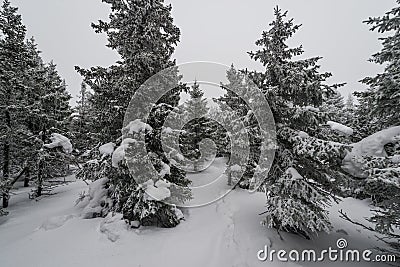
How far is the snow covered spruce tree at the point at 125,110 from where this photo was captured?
30.2ft

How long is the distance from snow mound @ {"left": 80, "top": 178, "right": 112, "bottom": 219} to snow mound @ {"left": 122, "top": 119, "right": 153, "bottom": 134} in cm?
428

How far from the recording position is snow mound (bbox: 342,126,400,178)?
627 cm

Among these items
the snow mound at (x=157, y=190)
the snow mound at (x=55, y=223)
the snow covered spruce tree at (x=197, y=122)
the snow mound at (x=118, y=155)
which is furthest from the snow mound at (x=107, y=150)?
the snow covered spruce tree at (x=197, y=122)

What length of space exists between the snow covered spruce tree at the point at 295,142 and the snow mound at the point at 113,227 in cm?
Result: 599

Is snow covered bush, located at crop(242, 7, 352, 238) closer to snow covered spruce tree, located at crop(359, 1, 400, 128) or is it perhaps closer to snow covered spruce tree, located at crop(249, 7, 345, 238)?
snow covered spruce tree, located at crop(249, 7, 345, 238)

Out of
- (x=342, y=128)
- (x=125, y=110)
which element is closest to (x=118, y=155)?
(x=125, y=110)

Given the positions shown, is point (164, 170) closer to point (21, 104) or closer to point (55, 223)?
point (55, 223)

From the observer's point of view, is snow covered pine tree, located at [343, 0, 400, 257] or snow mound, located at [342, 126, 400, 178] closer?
snow covered pine tree, located at [343, 0, 400, 257]

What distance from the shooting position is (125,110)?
10.2 meters

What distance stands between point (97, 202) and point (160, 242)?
482cm

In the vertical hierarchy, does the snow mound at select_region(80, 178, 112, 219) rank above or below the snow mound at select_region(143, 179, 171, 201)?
below

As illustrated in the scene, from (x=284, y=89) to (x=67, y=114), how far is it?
1919 cm

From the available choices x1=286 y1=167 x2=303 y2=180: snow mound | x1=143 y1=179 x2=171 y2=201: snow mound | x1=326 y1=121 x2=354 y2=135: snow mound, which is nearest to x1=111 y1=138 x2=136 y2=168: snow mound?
x1=143 y1=179 x2=171 y2=201: snow mound

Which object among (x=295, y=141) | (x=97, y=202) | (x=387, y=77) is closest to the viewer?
(x=387, y=77)
